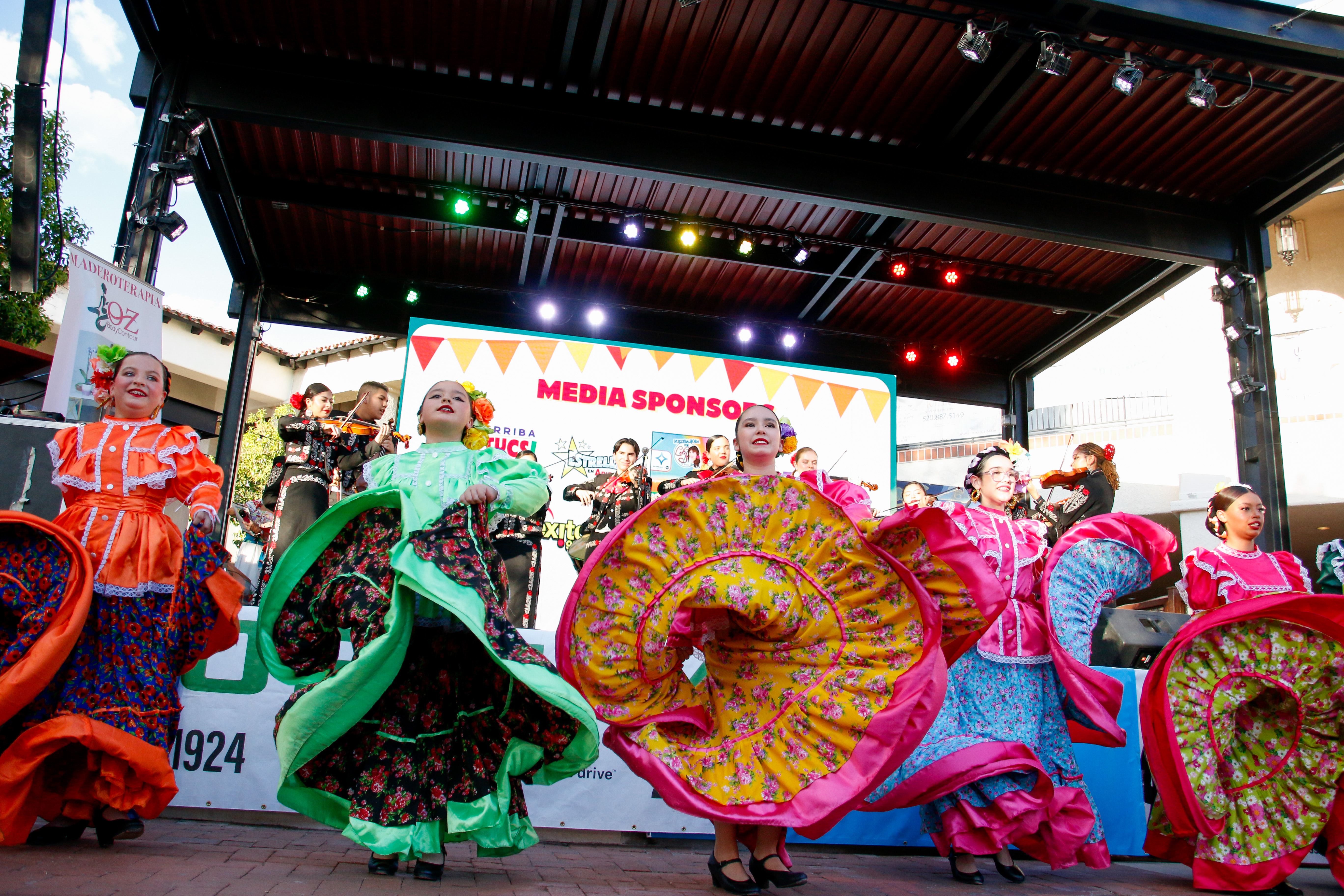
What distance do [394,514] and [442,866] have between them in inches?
42.2

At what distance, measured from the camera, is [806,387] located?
9578 millimetres

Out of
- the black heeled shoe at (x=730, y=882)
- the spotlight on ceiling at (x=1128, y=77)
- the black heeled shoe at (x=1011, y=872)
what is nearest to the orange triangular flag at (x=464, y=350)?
the spotlight on ceiling at (x=1128, y=77)

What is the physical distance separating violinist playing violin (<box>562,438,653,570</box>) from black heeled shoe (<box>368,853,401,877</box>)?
12.8 ft

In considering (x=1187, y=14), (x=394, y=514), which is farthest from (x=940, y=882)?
(x=1187, y=14)

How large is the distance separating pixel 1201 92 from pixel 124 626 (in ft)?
22.7

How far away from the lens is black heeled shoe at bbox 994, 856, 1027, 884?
323 cm

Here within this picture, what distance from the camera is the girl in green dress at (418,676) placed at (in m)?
2.50

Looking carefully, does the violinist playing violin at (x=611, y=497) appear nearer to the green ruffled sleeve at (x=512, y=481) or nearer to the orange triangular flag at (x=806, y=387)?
the orange triangular flag at (x=806, y=387)

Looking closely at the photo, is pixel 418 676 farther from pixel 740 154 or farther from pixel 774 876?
pixel 740 154

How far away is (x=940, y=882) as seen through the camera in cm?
321

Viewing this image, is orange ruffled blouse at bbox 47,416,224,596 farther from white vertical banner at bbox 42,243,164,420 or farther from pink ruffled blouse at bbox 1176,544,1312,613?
pink ruffled blouse at bbox 1176,544,1312,613

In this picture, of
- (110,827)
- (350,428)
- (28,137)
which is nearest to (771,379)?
(350,428)

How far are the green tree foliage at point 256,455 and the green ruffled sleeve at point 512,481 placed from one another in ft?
54.0

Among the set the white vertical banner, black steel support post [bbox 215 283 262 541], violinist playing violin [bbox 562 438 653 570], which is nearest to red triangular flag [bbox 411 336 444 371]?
black steel support post [bbox 215 283 262 541]
